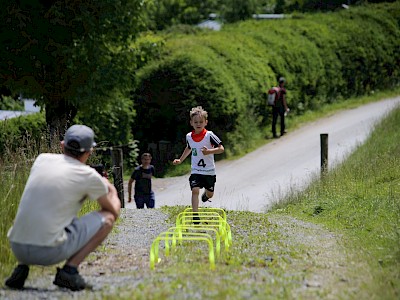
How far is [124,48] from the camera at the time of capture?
19.9 m

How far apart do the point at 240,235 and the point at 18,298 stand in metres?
4.21

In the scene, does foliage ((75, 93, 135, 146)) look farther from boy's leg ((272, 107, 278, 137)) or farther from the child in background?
the child in background

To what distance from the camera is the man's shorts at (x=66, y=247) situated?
6.61 meters

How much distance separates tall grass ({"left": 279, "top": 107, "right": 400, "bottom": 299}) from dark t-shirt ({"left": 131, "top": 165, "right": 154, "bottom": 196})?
2521mm

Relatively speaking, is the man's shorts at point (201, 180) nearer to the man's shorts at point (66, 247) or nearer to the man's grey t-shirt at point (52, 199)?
the man's shorts at point (66, 247)

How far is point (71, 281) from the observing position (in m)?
6.67

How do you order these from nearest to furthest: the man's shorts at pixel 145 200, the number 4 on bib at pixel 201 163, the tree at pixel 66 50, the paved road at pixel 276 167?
the number 4 on bib at pixel 201 163 < the man's shorts at pixel 145 200 < the paved road at pixel 276 167 < the tree at pixel 66 50

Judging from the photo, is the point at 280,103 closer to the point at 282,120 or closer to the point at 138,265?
the point at 282,120

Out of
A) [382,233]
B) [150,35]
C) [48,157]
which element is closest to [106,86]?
[150,35]

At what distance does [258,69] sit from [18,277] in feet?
64.5

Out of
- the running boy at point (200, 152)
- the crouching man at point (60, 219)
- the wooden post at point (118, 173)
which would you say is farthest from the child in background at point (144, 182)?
the crouching man at point (60, 219)

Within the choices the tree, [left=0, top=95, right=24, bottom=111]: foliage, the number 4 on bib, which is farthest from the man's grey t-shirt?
[left=0, top=95, right=24, bottom=111]: foliage

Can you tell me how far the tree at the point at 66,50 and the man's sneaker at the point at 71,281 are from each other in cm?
1218

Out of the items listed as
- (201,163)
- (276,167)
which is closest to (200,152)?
(201,163)
